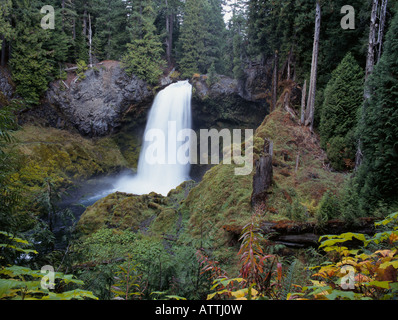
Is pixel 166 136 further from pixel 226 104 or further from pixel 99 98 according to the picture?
pixel 99 98

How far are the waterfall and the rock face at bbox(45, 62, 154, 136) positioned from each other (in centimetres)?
191

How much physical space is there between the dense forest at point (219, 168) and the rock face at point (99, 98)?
1.56 ft

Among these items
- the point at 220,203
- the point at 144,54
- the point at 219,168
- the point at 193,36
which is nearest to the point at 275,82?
the point at 219,168

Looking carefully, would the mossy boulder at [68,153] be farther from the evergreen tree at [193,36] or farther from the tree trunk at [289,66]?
the tree trunk at [289,66]

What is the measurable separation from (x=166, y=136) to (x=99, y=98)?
7257 millimetres

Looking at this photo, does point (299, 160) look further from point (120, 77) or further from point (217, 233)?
point (120, 77)

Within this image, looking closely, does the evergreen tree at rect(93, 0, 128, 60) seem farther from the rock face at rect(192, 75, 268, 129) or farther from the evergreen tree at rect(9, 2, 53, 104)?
the rock face at rect(192, 75, 268, 129)

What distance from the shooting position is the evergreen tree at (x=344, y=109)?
9969mm

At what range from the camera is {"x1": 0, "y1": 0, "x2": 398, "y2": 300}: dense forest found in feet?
7.51

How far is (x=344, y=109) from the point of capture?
10.3 m

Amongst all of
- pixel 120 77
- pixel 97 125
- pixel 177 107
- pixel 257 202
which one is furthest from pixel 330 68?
pixel 97 125

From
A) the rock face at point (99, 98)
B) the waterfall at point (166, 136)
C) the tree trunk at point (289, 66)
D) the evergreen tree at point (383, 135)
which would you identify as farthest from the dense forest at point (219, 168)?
the waterfall at point (166, 136)

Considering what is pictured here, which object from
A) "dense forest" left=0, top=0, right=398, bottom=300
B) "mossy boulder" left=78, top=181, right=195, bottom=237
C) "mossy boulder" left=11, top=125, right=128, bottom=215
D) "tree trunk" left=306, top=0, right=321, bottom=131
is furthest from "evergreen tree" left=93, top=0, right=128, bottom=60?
"mossy boulder" left=78, top=181, right=195, bottom=237

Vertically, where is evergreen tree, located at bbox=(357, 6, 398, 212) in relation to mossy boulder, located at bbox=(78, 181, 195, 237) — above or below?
above
